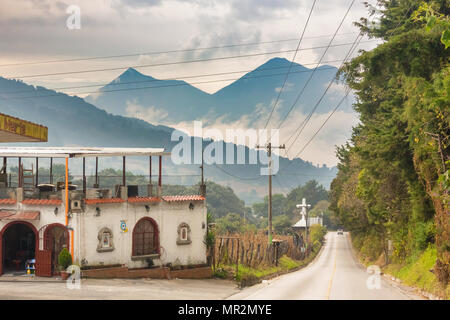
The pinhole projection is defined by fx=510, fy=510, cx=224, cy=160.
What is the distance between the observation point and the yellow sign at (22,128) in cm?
2219

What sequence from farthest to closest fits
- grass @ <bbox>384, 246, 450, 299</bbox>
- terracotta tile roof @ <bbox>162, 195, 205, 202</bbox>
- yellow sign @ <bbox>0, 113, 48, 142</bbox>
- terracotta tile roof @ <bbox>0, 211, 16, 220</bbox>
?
1. terracotta tile roof @ <bbox>162, 195, 205, 202</bbox>
2. terracotta tile roof @ <bbox>0, 211, 16, 220</bbox>
3. yellow sign @ <bbox>0, 113, 48, 142</bbox>
4. grass @ <bbox>384, 246, 450, 299</bbox>

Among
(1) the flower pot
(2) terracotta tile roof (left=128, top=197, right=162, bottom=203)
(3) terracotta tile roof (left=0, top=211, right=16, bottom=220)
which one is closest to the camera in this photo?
(1) the flower pot

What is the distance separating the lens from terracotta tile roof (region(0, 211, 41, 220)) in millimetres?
23781

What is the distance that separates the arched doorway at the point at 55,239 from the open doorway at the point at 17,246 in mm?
1270

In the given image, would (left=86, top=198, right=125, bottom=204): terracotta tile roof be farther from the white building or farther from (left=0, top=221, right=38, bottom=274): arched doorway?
(left=0, top=221, right=38, bottom=274): arched doorway

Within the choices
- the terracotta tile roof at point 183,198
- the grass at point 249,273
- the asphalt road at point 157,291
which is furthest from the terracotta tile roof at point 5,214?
the grass at point 249,273

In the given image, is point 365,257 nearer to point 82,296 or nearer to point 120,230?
point 120,230

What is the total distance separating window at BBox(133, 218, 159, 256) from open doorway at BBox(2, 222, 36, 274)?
5013 mm

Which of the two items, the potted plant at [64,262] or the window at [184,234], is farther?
the window at [184,234]

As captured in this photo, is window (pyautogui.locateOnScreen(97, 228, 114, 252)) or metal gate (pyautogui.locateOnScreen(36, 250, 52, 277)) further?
window (pyautogui.locateOnScreen(97, 228, 114, 252))

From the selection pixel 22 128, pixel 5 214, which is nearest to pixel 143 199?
pixel 5 214

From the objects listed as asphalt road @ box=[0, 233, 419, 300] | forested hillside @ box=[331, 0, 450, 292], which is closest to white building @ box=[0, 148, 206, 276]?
asphalt road @ box=[0, 233, 419, 300]

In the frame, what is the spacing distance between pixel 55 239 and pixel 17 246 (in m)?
3.12

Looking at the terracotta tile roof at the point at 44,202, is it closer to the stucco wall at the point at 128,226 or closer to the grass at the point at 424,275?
the stucco wall at the point at 128,226
